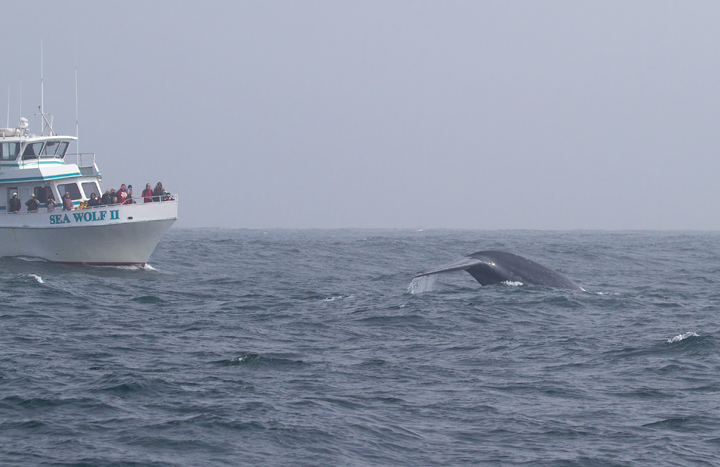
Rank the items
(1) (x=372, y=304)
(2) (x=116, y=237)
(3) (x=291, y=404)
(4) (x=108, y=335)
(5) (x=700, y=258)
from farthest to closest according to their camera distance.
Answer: (5) (x=700, y=258) → (2) (x=116, y=237) → (1) (x=372, y=304) → (4) (x=108, y=335) → (3) (x=291, y=404)

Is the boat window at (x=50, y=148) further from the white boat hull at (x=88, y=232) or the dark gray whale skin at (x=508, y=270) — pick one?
the dark gray whale skin at (x=508, y=270)

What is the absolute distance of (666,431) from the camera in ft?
30.1

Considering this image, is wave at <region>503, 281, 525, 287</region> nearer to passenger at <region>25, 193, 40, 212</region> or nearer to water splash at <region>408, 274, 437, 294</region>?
water splash at <region>408, 274, 437, 294</region>

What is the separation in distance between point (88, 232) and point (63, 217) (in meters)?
1.17

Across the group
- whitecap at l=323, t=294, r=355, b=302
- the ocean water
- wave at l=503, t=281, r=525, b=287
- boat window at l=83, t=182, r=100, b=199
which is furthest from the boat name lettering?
wave at l=503, t=281, r=525, b=287

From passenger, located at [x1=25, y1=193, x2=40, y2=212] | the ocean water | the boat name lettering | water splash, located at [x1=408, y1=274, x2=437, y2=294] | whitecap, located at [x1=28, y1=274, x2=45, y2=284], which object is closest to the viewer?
the ocean water

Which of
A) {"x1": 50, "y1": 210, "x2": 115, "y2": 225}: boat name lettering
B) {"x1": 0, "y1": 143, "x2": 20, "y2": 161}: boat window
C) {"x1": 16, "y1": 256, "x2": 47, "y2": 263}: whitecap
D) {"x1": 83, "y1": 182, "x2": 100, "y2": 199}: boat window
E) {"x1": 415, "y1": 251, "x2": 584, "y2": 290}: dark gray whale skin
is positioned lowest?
{"x1": 16, "y1": 256, "x2": 47, "y2": 263}: whitecap

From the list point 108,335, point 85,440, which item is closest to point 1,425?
point 85,440

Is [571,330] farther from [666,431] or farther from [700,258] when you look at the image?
[700,258]

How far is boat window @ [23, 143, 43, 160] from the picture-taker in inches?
1300

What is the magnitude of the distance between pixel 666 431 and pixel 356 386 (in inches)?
169

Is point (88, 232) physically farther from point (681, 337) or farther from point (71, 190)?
point (681, 337)

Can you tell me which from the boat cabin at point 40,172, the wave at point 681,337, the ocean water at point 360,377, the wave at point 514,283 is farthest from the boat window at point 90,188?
the wave at point 681,337

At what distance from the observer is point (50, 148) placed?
111 feet
